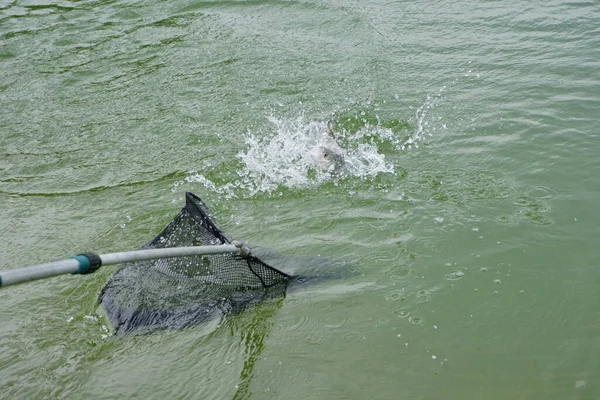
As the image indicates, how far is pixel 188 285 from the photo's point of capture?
4.74 m

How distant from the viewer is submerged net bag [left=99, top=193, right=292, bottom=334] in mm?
4547

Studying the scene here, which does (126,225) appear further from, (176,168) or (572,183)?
(572,183)

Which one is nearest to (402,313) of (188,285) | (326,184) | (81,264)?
(188,285)

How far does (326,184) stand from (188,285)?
2204mm

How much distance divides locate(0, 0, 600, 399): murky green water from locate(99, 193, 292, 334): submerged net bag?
0.44ft

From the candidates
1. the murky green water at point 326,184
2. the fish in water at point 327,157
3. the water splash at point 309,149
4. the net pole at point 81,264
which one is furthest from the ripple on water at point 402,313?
the fish in water at point 327,157

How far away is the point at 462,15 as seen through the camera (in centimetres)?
998

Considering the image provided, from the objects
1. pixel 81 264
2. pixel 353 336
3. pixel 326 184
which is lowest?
pixel 353 336

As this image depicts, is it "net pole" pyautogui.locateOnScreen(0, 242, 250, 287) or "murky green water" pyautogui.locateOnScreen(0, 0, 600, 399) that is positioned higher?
"net pole" pyautogui.locateOnScreen(0, 242, 250, 287)

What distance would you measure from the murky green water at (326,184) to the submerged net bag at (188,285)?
134 mm

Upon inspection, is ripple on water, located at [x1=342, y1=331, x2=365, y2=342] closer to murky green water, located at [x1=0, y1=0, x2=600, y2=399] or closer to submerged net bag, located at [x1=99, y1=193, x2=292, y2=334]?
murky green water, located at [x1=0, y1=0, x2=600, y2=399]

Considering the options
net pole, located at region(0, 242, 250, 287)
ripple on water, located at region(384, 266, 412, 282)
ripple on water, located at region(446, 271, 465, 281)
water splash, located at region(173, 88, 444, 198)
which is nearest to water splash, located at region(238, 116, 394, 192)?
water splash, located at region(173, 88, 444, 198)

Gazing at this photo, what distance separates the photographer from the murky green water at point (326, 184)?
4.28 m

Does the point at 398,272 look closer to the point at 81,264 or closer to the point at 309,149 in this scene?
the point at 309,149
